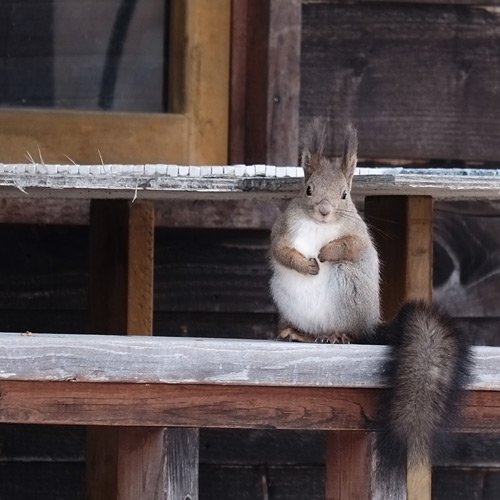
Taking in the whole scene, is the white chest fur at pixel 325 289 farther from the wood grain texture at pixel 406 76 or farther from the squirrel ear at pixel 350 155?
the wood grain texture at pixel 406 76

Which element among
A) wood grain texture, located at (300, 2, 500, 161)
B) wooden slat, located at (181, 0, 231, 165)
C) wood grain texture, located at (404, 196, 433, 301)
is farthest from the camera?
wood grain texture, located at (300, 2, 500, 161)

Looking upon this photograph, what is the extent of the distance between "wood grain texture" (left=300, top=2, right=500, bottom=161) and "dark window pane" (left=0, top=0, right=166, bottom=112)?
0.46 metres

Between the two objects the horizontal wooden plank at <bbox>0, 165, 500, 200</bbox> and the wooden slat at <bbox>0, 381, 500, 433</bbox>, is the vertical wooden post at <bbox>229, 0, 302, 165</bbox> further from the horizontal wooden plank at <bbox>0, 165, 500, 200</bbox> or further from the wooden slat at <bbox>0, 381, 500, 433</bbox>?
the wooden slat at <bbox>0, 381, 500, 433</bbox>

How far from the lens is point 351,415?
279cm

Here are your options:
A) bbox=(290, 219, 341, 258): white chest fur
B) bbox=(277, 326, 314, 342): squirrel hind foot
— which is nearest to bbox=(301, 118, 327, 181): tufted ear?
bbox=(290, 219, 341, 258): white chest fur

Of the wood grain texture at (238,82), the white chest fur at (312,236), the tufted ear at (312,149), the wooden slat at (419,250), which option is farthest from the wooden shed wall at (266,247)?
the white chest fur at (312,236)

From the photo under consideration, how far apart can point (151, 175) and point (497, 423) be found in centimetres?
78

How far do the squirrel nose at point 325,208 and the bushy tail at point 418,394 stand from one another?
1.15 feet

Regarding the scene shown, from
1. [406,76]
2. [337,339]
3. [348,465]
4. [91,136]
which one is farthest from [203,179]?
[406,76]

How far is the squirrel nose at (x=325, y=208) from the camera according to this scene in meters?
3.13

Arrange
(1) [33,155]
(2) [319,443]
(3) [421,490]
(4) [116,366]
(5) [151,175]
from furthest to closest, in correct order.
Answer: (2) [319,443]
(1) [33,155]
(3) [421,490]
(5) [151,175]
(4) [116,366]

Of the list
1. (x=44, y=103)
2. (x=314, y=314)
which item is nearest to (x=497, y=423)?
(x=314, y=314)

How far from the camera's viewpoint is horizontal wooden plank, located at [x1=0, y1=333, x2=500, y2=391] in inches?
103

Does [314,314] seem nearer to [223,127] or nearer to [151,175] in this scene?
[151,175]
